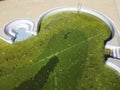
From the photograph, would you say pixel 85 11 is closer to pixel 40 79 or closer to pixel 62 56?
pixel 62 56

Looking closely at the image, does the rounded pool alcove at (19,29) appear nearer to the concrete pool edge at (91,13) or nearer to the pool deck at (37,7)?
the pool deck at (37,7)

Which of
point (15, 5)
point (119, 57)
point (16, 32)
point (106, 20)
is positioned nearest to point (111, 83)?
point (119, 57)

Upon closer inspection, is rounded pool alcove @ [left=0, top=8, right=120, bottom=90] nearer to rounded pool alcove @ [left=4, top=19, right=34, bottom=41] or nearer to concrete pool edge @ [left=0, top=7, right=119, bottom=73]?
concrete pool edge @ [left=0, top=7, right=119, bottom=73]

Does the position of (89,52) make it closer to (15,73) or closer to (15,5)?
(15,73)

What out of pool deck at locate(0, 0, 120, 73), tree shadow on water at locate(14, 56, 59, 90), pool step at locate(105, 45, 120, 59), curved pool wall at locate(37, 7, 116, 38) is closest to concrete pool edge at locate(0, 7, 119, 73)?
curved pool wall at locate(37, 7, 116, 38)

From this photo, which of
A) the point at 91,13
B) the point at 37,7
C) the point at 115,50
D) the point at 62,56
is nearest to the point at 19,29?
the point at 37,7
